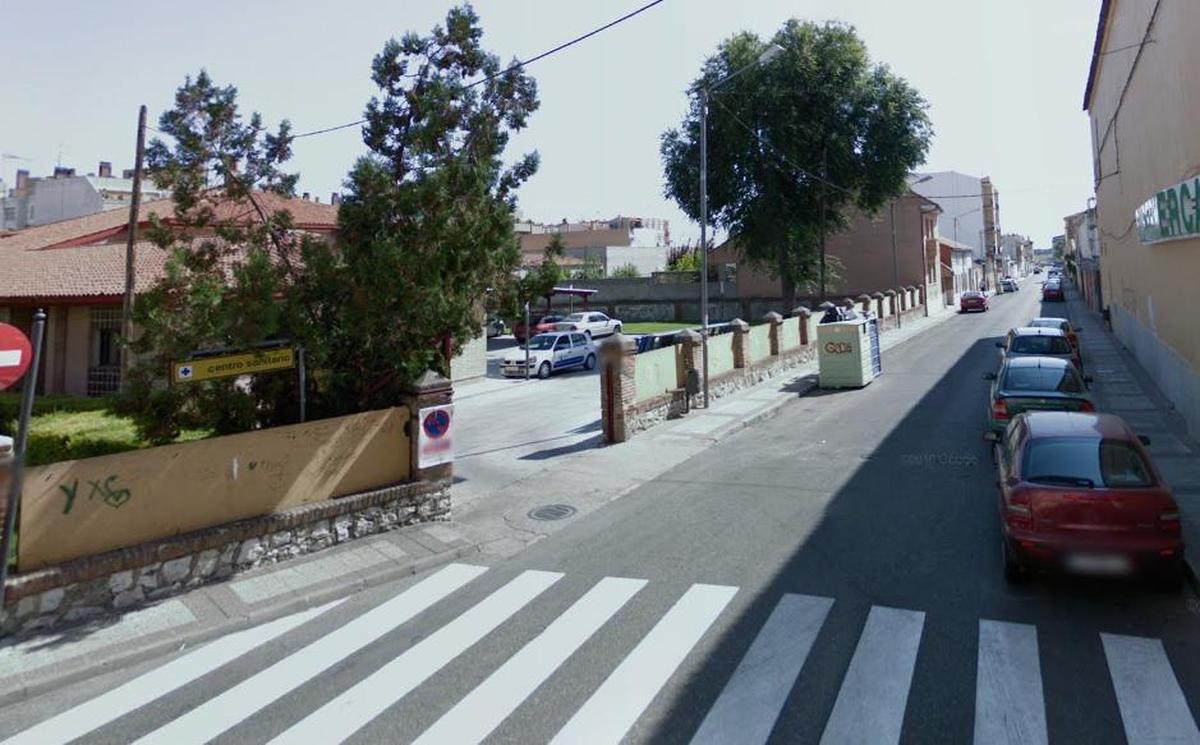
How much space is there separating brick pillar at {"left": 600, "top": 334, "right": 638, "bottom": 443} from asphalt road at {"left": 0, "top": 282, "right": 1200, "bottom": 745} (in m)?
5.58

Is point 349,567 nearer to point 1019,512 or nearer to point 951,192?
point 1019,512

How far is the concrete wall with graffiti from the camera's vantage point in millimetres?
7375

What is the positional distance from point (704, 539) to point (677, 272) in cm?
4490

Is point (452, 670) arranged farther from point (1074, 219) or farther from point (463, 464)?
point (1074, 219)

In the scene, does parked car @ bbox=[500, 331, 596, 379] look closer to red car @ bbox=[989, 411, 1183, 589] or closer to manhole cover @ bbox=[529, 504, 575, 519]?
manhole cover @ bbox=[529, 504, 575, 519]

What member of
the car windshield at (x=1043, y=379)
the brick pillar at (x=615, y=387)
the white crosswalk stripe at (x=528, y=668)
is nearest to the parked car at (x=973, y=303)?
the car windshield at (x=1043, y=379)

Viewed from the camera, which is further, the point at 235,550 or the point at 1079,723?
the point at 235,550

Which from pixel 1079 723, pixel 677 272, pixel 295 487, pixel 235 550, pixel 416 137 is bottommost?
pixel 1079 723

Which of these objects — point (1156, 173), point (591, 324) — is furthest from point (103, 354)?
point (1156, 173)

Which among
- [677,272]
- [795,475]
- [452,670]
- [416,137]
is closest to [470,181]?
[416,137]

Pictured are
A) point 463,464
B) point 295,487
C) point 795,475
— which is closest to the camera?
point 295,487

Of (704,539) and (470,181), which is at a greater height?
(470,181)

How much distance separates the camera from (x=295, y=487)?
9406mm

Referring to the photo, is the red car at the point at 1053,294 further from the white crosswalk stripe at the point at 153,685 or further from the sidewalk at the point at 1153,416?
the white crosswalk stripe at the point at 153,685
